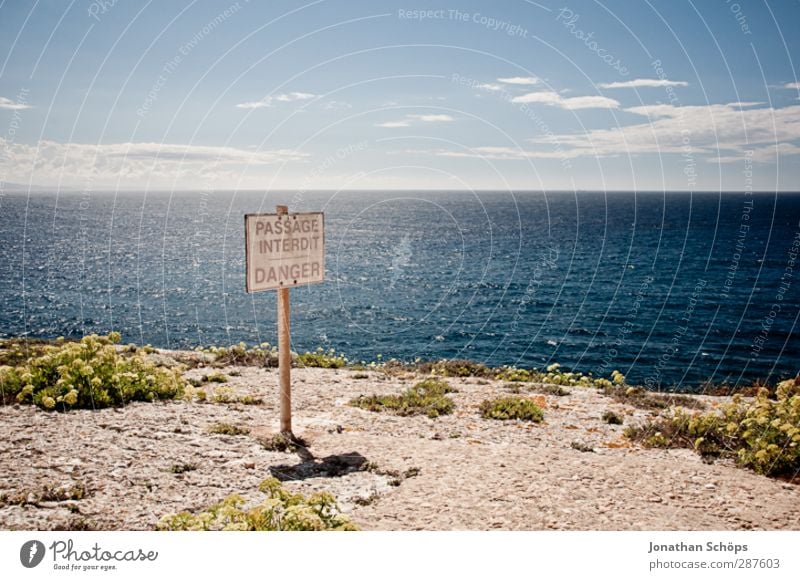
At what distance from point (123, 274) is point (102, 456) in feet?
184

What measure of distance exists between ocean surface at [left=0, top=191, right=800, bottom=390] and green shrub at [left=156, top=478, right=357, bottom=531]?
55.6 ft

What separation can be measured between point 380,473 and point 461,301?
143 feet

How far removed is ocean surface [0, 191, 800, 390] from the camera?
35.9 m

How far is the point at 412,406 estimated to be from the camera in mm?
12211

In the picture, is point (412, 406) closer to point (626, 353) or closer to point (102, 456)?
point (102, 456)

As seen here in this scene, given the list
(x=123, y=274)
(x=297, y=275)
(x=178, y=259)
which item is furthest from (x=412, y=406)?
(x=178, y=259)

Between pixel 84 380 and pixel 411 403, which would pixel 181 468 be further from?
pixel 411 403

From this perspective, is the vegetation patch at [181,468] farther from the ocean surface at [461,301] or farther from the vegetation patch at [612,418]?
the ocean surface at [461,301]

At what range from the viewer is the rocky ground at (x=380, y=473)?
6.98m

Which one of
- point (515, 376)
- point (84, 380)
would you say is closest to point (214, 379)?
point (84, 380)

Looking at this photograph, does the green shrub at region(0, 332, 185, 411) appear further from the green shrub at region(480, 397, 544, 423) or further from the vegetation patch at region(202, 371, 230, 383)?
the green shrub at region(480, 397, 544, 423)
